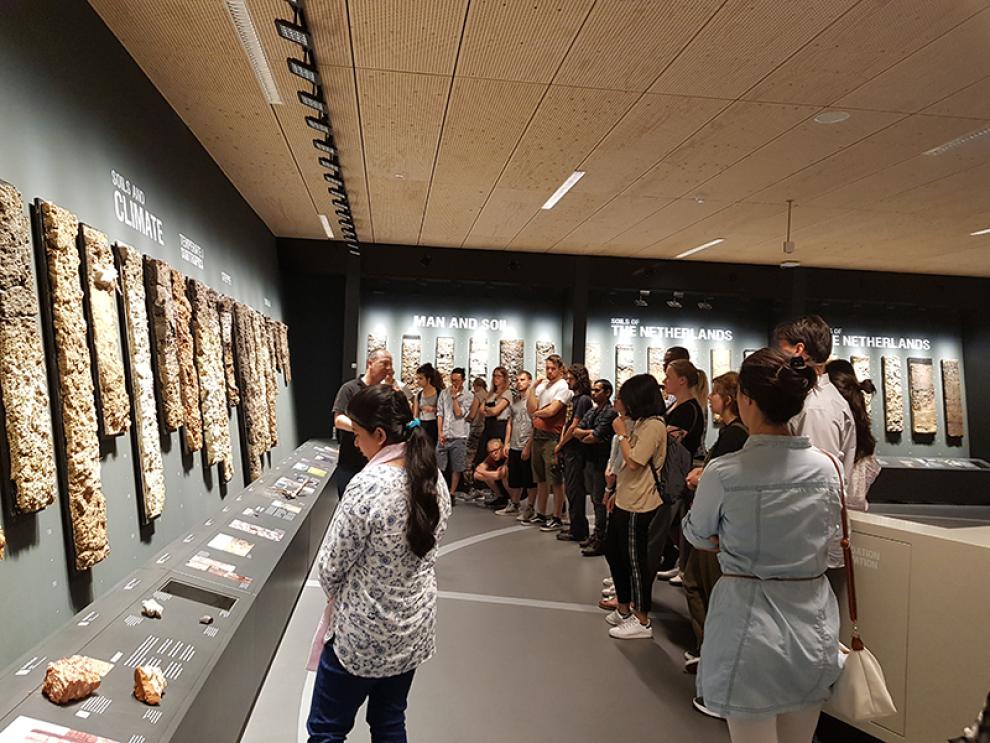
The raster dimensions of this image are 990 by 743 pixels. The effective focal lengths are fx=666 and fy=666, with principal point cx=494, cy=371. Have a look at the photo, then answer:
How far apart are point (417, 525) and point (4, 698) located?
104cm

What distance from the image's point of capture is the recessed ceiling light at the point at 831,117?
12.0ft

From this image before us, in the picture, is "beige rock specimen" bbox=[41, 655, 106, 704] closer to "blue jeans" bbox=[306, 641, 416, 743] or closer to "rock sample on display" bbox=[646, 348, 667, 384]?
"blue jeans" bbox=[306, 641, 416, 743]

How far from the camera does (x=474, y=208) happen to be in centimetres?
607

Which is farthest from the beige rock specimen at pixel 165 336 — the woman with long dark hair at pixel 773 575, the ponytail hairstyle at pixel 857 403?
the ponytail hairstyle at pixel 857 403

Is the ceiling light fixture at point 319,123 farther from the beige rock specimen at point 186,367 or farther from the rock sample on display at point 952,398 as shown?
A: the rock sample on display at point 952,398

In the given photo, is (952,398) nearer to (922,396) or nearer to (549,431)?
(922,396)

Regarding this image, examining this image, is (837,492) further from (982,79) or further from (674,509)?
(982,79)

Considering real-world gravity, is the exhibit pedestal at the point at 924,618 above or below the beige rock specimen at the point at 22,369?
below

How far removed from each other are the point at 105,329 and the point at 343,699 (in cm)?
156

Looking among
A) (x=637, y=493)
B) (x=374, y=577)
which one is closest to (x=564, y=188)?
(x=637, y=493)

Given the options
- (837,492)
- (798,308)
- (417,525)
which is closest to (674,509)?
(837,492)

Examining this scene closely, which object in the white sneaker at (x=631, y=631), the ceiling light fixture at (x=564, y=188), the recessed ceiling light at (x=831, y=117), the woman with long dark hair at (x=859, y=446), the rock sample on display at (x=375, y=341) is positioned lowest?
the white sneaker at (x=631, y=631)

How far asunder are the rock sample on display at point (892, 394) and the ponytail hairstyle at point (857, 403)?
7.18 m

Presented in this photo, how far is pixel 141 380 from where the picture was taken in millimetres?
2742
